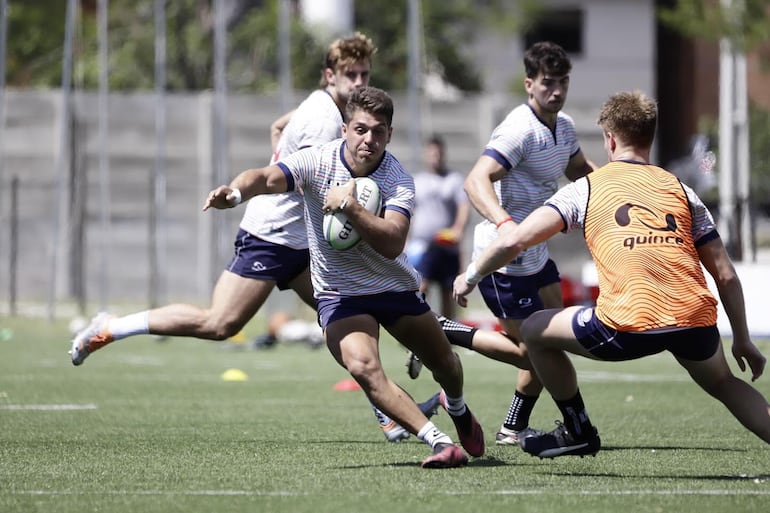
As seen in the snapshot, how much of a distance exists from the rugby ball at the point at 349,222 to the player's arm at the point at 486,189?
3.59 feet

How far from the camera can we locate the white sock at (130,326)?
27.9 feet

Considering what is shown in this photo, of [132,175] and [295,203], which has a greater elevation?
[295,203]

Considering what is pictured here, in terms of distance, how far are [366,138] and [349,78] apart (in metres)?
1.90

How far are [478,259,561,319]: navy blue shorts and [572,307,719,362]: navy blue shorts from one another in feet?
6.38

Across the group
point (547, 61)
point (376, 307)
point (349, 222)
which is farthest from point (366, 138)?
point (547, 61)

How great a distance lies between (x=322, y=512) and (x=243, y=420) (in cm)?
381

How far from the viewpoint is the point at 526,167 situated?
8406 mm

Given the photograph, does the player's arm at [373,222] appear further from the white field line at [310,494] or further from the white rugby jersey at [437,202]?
the white rugby jersey at [437,202]

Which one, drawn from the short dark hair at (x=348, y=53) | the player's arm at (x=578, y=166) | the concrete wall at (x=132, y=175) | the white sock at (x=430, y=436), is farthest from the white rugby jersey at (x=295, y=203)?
the concrete wall at (x=132, y=175)

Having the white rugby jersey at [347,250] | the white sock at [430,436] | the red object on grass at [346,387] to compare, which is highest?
the white rugby jersey at [347,250]

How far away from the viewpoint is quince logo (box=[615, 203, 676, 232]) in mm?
6336

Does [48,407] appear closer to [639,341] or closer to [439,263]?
[639,341]

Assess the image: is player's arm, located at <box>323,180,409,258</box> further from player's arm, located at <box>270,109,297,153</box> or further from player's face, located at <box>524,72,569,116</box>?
player's arm, located at <box>270,109,297,153</box>

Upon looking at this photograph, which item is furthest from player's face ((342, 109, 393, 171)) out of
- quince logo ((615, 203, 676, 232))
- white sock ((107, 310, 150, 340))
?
white sock ((107, 310, 150, 340))
